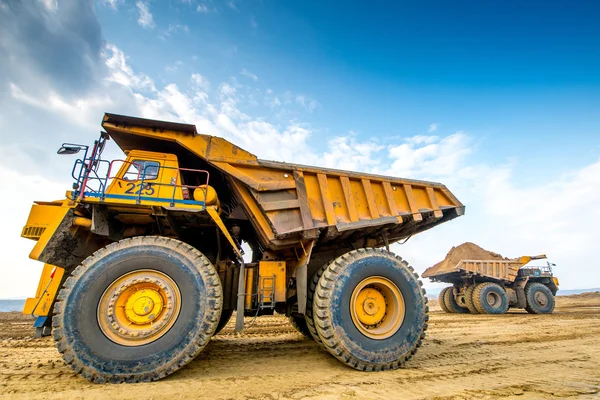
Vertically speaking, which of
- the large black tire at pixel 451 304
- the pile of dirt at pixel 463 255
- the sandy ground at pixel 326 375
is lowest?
the large black tire at pixel 451 304

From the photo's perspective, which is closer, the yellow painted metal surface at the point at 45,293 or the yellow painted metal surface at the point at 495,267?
the yellow painted metal surface at the point at 45,293

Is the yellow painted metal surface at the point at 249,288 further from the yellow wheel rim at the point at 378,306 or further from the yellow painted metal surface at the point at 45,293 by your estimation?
the yellow painted metal surface at the point at 45,293

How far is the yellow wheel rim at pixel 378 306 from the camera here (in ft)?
14.8

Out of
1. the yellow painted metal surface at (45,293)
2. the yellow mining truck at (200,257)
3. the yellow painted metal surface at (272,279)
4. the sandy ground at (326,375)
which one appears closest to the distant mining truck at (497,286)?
the sandy ground at (326,375)

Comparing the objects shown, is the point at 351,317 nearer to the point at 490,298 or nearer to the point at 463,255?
the point at 490,298

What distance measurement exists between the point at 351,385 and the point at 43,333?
13.8 ft

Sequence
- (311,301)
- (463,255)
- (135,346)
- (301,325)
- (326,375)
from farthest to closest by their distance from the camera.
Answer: (463,255) → (301,325) → (311,301) → (326,375) → (135,346)

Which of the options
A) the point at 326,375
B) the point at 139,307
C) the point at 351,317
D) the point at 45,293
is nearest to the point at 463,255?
the point at 351,317

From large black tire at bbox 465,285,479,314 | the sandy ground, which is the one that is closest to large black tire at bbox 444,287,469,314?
large black tire at bbox 465,285,479,314

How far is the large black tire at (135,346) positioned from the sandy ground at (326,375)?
0.68 feet

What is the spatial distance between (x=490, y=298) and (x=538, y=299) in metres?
3.00

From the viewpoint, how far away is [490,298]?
556 inches

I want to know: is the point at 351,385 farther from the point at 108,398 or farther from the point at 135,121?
the point at 135,121

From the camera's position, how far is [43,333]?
4094 mm
